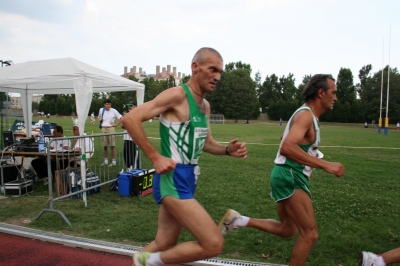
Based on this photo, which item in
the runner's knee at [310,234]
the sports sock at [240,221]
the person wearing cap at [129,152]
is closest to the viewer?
the runner's knee at [310,234]

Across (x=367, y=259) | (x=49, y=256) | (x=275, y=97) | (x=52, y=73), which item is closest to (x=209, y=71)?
(x=367, y=259)

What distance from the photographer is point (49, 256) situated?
409cm

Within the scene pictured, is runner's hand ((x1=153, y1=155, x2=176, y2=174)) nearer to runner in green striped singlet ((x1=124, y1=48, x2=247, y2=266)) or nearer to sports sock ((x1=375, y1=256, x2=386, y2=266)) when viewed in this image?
runner in green striped singlet ((x1=124, y1=48, x2=247, y2=266))

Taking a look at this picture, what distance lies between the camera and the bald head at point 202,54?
2734mm

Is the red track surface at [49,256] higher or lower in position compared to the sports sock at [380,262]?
lower

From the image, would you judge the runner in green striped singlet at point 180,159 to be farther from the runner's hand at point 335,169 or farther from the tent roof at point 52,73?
the tent roof at point 52,73

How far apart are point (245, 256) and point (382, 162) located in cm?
1097

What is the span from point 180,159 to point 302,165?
1288 millimetres

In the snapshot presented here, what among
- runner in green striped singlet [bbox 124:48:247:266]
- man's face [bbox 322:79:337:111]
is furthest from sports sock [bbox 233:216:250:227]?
man's face [bbox 322:79:337:111]

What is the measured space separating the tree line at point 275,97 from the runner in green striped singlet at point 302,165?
58.1 metres

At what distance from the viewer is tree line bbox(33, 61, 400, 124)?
6162cm

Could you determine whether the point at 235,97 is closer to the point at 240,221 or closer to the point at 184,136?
the point at 240,221

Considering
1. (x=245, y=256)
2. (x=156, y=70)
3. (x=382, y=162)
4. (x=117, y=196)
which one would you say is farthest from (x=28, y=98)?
(x=156, y=70)

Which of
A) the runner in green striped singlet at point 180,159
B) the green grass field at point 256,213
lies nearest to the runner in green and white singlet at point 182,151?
the runner in green striped singlet at point 180,159
